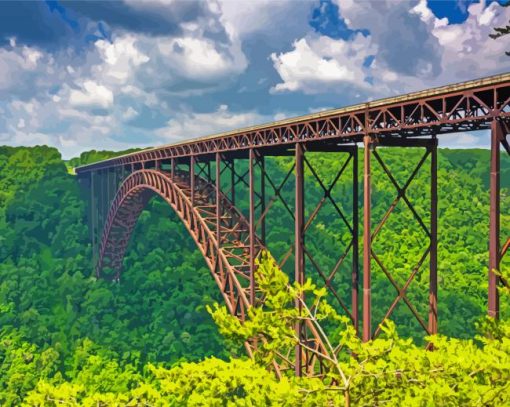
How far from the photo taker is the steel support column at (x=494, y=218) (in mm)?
9672

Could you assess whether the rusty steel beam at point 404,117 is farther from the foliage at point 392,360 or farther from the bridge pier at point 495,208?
the foliage at point 392,360

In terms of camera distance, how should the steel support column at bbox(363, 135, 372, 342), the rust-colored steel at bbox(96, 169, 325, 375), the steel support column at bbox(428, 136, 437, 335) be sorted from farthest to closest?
the rust-colored steel at bbox(96, 169, 325, 375) → the steel support column at bbox(428, 136, 437, 335) → the steel support column at bbox(363, 135, 372, 342)

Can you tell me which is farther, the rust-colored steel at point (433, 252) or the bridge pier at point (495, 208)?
the rust-colored steel at point (433, 252)

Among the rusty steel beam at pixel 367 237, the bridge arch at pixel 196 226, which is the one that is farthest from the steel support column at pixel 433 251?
the bridge arch at pixel 196 226

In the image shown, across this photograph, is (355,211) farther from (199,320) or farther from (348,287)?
(348,287)

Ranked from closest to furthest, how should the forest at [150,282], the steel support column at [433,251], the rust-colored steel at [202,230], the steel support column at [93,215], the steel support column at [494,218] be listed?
the steel support column at [494,218], the steel support column at [433,251], the rust-colored steel at [202,230], the forest at [150,282], the steel support column at [93,215]

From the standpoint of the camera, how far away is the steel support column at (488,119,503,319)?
31.7 feet

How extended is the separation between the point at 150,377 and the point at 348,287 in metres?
20.8

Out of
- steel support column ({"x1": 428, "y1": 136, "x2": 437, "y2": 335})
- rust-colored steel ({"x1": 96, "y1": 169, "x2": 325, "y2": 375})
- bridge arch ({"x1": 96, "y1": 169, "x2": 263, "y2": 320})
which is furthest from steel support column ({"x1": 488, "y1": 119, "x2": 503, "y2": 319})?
bridge arch ({"x1": 96, "y1": 169, "x2": 263, "y2": 320})

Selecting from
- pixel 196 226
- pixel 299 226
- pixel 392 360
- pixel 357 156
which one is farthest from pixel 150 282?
pixel 392 360

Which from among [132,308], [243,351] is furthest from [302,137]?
[132,308]

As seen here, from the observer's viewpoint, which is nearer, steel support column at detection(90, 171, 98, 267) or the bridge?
the bridge

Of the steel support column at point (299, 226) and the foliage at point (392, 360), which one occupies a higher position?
the steel support column at point (299, 226)

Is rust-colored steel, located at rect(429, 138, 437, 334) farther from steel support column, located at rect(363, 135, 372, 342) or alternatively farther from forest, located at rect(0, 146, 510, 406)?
forest, located at rect(0, 146, 510, 406)
